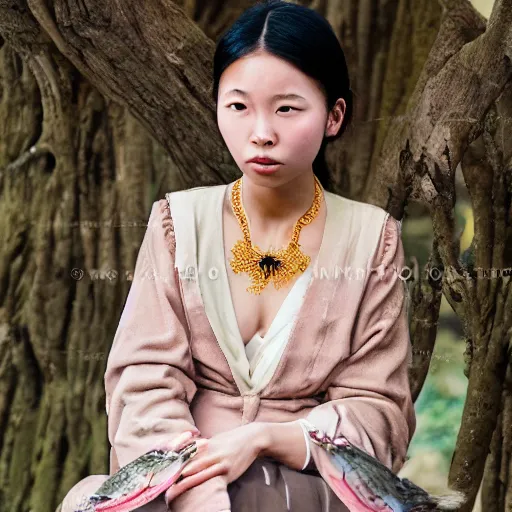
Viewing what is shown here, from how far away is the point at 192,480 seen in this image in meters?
1.84

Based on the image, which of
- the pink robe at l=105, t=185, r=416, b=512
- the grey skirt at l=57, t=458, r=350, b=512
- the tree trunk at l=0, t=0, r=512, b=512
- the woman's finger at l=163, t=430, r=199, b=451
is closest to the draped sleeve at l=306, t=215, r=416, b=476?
the pink robe at l=105, t=185, r=416, b=512

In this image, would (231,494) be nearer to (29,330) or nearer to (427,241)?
(427,241)

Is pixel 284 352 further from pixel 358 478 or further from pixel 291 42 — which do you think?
pixel 291 42

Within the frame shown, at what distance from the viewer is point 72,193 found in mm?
2768

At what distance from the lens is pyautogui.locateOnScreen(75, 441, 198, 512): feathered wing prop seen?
1.84m

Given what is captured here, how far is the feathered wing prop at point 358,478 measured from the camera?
1.87 m

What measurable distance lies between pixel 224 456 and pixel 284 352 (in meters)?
0.24

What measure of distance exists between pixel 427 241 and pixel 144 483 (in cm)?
101

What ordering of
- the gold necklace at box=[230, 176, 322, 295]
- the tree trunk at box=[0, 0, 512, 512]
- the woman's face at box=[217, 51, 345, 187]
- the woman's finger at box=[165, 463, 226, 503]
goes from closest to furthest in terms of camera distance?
the woman's finger at box=[165, 463, 226, 503] → the woman's face at box=[217, 51, 345, 187] → the gold necklace at box=[230, 176, 322, 295] → the tree trunk at box=[0, 0, 512, 512]

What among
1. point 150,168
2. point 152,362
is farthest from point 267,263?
point 150,168

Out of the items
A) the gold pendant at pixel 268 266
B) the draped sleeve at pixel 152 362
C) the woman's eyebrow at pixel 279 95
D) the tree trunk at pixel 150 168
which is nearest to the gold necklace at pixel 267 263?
the gold pendant at pixel 268 266

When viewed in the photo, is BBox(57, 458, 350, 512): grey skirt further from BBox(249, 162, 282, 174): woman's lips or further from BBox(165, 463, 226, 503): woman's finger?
BBox(249, 162, 282, 174): woman's lips

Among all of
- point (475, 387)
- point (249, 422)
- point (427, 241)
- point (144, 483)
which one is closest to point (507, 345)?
point (475, 387)

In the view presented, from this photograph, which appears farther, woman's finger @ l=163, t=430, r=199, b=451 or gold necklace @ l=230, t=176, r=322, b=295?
gold necklace @ l=230, t=176, r=322, b=295
